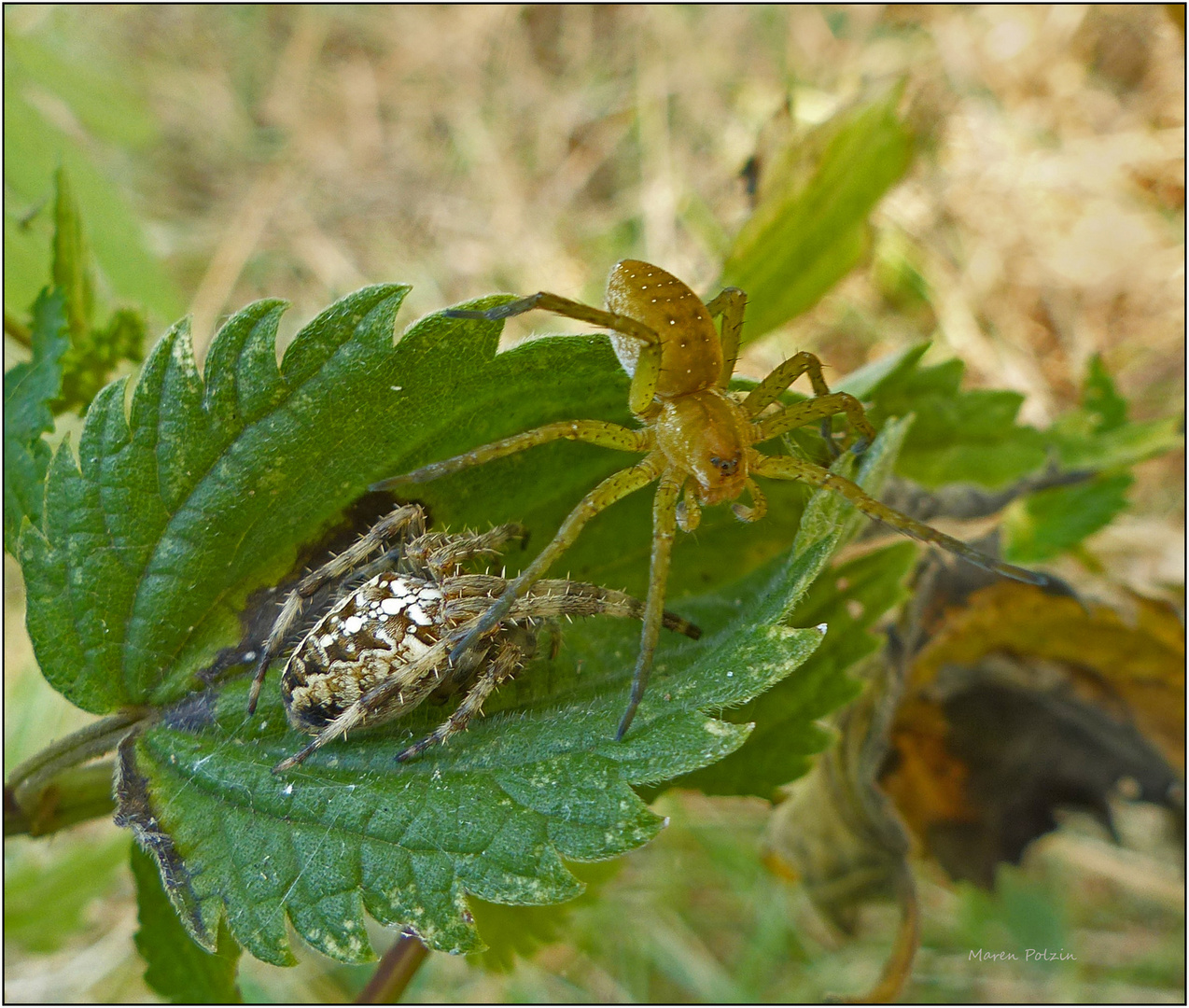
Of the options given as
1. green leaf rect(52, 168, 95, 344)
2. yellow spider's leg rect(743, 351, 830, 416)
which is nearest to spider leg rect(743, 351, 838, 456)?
yellow spider's leg rect(743, 351, 830, 416)

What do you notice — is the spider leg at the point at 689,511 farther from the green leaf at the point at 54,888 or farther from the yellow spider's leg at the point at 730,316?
the green leaf at the point at 54,888

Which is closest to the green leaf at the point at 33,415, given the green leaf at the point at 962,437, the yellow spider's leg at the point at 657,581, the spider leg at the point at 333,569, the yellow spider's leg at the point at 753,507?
the spider leg at the point at 333,569

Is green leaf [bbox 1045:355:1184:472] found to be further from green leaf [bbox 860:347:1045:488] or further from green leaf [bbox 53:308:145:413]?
green leaf [bbox 53:308:145:413]

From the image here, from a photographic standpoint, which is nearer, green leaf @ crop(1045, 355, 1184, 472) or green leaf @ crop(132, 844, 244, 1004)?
green leaf @ crop(132, 844, 244, 1004)

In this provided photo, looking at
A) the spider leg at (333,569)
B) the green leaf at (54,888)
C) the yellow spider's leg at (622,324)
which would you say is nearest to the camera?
the yellow spider's leg at (622,324)

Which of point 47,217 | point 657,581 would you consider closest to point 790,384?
point 657,581

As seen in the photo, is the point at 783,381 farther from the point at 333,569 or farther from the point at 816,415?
the point at 333,569

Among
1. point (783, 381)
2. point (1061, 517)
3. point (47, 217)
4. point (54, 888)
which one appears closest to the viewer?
point (783, 381)

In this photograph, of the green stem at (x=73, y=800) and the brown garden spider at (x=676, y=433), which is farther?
the green stem at (x=73, y=800)
